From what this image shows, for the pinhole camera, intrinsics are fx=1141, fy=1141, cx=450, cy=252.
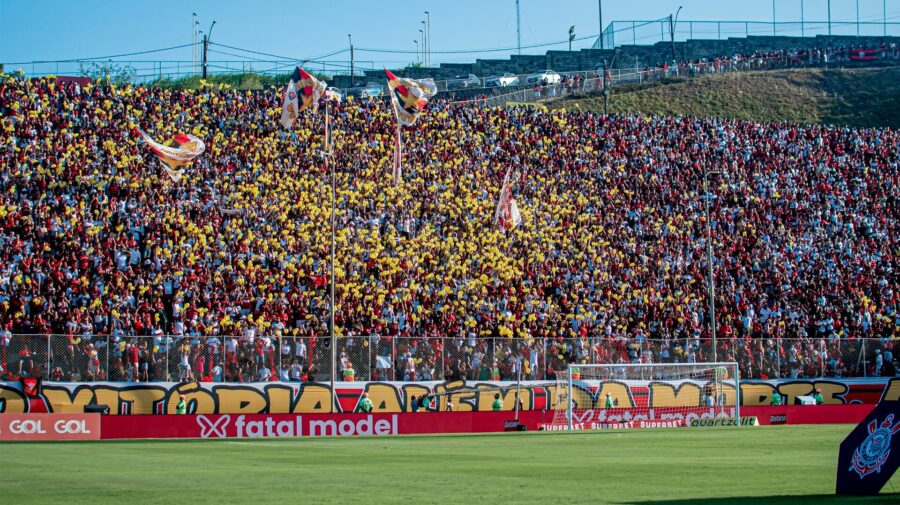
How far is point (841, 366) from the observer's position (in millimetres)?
46125

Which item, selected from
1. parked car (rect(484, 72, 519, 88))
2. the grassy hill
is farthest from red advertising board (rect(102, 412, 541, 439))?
parked car (rect(484, 72, 519, 88))

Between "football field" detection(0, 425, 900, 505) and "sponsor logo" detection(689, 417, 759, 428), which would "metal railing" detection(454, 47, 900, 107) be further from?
"football field" detection(0, 425, 900, 505)

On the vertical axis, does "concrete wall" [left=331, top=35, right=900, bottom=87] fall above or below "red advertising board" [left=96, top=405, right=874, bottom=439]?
above

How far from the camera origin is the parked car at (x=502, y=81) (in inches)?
3334

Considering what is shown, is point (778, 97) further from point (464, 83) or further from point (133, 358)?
point (133, 358)

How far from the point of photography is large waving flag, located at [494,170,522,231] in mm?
49188

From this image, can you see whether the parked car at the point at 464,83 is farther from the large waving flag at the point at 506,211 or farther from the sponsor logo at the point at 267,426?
the sponsor logo at the point at 267,426

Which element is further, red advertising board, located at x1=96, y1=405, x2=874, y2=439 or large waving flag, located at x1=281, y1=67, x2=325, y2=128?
large waving flag, located at x1=281, y1=67, x2=325, y2=128

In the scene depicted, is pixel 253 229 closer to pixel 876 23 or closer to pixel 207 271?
pixel 207 271

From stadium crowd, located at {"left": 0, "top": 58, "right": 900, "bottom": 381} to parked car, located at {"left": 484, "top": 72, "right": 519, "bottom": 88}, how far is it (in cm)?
2165

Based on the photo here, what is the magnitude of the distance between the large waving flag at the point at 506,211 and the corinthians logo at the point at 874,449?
37.9m

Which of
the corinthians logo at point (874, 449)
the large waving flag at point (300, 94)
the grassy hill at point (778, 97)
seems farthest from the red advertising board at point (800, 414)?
the grassy hill at point (778, 97)

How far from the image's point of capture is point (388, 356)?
Result: 131ft

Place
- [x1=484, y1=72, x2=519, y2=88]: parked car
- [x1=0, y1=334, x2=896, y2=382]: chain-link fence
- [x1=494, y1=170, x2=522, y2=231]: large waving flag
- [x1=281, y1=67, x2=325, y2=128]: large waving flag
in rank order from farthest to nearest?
[x1=484, y1=72, x2=519, y2=88]: parked car < [x1=494, y1=170, x2=522, y2=231]: large waving flag < [x1=281, y1=67, x2=325, y2=128]: large waving flag < [x1=0, y1=334, x2=896, y2=382]: chain-link fence
